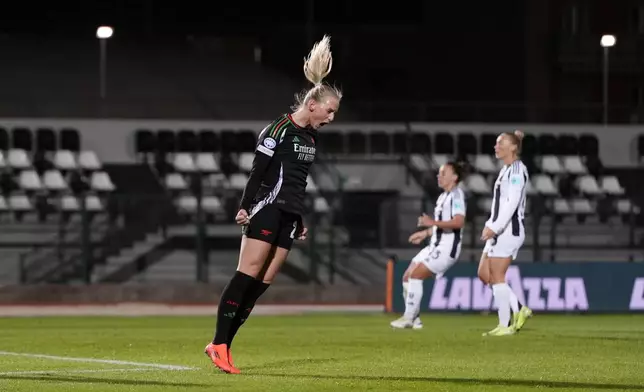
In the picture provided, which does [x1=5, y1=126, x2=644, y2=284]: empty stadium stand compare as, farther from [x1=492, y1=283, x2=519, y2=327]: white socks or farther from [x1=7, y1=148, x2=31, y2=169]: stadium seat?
[x1=492, y1=283, x2=519, y2=327]: white socks

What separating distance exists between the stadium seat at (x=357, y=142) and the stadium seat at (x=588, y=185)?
5.14m

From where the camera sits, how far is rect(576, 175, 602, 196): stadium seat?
105ft

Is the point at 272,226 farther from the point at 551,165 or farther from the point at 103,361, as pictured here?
the point at 551,165

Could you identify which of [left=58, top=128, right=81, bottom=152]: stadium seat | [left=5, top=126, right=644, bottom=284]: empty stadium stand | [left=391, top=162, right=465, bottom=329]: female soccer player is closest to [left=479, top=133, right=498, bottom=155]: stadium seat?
[left=5, top=126, right=644, bottom=284]: empty stadium stand

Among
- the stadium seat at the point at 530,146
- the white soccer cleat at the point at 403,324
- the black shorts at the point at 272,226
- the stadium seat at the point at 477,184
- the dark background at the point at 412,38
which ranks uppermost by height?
the dark background at the point at 412,38

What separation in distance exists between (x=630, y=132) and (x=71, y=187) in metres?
14.3

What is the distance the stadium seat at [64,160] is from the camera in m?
30.7

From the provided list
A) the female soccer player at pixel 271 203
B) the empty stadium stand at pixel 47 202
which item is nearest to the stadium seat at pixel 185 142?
the empty stadium stand at pixel 47 202

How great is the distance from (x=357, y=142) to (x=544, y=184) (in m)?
4.46

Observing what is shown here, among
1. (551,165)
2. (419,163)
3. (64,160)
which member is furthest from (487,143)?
(64,160)

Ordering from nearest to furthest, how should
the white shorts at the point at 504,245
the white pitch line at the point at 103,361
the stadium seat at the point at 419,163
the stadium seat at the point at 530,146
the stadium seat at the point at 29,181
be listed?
the white pitch line at the point at 103,361, the white shorts at the point at 504,245, the stadium seat at the point at 29,181, the stadium seat at the point at 419,163, the stadium seat at the point at 530,146

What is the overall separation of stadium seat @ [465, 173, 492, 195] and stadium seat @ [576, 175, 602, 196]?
2.18m

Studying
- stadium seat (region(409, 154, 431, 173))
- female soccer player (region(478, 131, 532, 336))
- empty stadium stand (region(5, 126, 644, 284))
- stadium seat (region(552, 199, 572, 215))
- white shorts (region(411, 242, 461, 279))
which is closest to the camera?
female soccer player (region(478, 131, 532, 336))

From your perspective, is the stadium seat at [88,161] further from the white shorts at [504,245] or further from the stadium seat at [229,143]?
the white shorts at [504,245]
